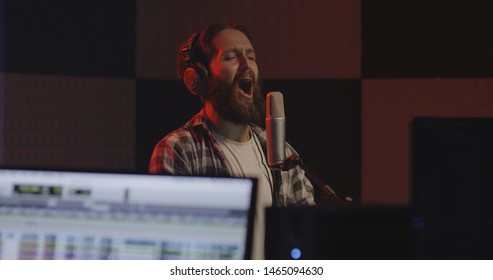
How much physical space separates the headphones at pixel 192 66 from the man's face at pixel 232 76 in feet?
0.15

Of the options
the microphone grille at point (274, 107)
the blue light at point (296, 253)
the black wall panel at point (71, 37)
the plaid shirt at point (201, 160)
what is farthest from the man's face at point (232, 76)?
the blue light at point (296, 253)

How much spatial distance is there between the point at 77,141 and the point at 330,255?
278 cm

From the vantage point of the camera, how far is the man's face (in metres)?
3.24

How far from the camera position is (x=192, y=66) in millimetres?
3283

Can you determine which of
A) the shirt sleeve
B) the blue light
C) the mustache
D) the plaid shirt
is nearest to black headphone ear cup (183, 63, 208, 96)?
the mustache

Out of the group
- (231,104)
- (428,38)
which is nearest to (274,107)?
(231,104)

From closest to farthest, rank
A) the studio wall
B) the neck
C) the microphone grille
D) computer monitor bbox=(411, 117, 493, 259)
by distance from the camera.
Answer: computer monitor bbox=(411, 117, 493, 259) < the microphone grille < the neck < the studio wall

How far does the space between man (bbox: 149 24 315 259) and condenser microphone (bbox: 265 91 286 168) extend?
58 cm

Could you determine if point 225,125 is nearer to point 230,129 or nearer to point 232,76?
point 230,129

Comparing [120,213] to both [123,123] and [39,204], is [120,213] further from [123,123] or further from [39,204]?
[123,123]

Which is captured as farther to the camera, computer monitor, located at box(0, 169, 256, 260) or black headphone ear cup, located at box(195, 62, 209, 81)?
black headphone ear cup, located at box(195, 62, 209, 81)

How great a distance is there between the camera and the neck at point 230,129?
3070mm

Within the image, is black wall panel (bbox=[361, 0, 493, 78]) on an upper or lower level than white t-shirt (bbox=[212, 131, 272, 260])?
upper

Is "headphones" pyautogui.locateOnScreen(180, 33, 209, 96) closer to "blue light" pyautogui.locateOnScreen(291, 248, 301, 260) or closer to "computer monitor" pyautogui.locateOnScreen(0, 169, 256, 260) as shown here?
"computer monitor" pyautogui.locateOnScreen(0, 169, 256, 260)
